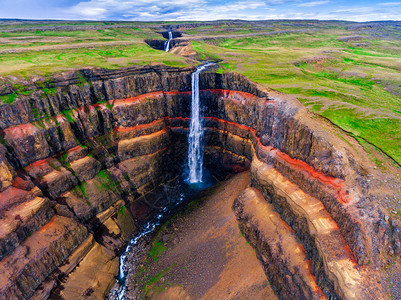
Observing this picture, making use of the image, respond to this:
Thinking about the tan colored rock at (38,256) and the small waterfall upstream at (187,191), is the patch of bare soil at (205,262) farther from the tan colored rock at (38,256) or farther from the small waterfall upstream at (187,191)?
the tan colored rock at (38,256)

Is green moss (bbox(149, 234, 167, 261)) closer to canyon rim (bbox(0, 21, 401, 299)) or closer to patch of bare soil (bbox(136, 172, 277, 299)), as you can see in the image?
patch of bare soil (bbox(136, 172, 277, 299))

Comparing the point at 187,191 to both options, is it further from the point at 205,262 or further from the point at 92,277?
the point at 92,277

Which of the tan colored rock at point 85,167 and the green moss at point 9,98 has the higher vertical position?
the green moss at point 9,98

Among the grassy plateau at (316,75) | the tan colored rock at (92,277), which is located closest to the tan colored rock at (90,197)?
the tan colored rock at (92,277)

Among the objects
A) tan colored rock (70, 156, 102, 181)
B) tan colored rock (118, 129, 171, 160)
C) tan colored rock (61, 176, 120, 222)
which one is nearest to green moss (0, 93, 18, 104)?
tan colored rock (70, 156, 102, 181)

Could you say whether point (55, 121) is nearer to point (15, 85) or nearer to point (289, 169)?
point (15, 85)

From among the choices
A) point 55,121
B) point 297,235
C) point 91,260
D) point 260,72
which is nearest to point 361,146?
point 297,235

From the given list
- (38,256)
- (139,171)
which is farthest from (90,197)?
(38,256)
